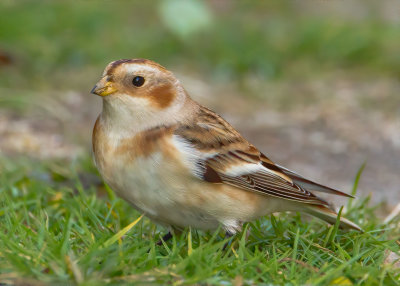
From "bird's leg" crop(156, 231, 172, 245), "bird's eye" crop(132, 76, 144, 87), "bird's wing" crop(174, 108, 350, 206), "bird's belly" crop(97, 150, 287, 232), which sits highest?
"bird's eye" crop(132, 76, 144, 87)

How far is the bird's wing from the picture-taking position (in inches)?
159

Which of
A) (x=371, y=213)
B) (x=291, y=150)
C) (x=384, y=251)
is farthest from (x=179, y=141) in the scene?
(x=291, y=150)

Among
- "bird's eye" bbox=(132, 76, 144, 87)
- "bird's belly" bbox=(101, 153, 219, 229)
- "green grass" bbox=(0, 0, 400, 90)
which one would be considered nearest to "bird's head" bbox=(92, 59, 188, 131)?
"bird's eye" bbox=(132, 76, 144, 87)

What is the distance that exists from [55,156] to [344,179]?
2.56m

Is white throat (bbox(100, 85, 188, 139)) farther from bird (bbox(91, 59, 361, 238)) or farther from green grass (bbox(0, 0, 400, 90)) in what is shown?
green grass (bbox(0, 0, 400, 90))

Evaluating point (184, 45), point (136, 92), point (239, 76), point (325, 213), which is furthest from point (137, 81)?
point (184, 45)

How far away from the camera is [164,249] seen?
4035 millimetres

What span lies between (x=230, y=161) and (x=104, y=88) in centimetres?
86

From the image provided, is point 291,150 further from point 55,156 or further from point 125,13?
point 125,13

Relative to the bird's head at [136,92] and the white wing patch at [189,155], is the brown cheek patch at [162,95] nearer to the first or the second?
the bird's head at [136,92]

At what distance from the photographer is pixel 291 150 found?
6820 mm

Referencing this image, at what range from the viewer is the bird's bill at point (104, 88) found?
3959mm

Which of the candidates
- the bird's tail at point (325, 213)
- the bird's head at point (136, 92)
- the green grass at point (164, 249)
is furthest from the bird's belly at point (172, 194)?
the bird's tail at point (325, 213)

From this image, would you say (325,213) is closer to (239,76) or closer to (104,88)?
(104,88)
